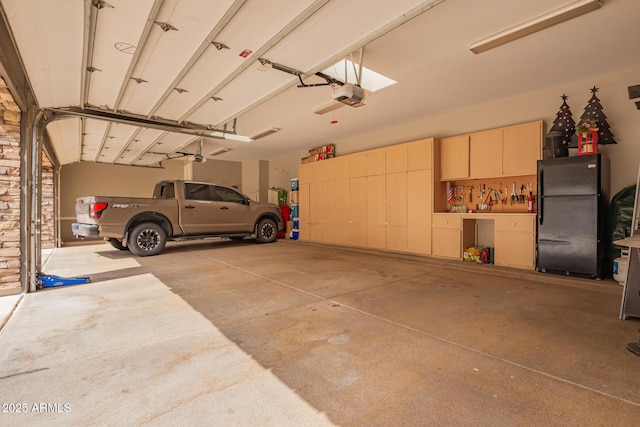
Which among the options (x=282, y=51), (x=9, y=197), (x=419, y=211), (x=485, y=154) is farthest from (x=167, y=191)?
(x=485, y=154)

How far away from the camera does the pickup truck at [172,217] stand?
5.87 metres

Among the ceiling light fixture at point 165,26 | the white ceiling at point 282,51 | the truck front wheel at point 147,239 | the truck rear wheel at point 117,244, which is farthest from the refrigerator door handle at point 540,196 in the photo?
the truck rear wheel at point 117,244

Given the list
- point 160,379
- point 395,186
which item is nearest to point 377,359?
point 160,379

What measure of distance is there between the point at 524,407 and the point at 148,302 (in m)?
3.36

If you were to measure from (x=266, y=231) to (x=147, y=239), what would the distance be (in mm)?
3056

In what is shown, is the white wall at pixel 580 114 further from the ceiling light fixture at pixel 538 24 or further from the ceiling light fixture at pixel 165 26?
the ceiling light fixture at pixel 165 26

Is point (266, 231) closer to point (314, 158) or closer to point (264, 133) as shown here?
point (314, 158)

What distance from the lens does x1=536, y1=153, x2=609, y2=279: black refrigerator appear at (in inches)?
158

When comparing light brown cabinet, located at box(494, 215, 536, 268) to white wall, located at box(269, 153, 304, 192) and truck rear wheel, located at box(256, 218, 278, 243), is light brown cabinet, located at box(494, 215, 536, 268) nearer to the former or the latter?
truck rear wheel, located at box(256, 218, 278, 243)

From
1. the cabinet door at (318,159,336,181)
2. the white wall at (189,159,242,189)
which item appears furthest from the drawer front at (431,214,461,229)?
the white wall at (189,159,242,189)

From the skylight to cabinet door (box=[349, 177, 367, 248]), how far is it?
9.57 ft

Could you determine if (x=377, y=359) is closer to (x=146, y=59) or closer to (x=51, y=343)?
(x=51, y=343)

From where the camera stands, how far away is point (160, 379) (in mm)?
1771

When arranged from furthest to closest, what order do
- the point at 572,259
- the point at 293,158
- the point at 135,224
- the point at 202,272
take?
the point at 293,158 < the point at 135,224 < the point at 202,272 < the point at 572,259
